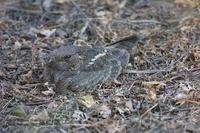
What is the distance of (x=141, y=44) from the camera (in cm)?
555


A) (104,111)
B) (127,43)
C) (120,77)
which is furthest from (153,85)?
(127,43)

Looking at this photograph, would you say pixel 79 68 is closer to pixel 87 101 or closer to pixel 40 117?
pixel 87 101

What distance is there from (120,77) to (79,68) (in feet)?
1.50

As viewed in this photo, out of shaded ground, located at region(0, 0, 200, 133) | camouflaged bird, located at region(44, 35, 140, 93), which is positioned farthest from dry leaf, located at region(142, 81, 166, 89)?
camouflaged bird, located at region(44, 35, 140, 93)

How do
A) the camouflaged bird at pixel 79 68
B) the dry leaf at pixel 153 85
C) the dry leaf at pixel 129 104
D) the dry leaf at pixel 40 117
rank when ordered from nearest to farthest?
the dry leaf at pixel 40 117
the dry leaf at pixel 129 104
the camouflaged bird at pixel 79 68
the dry leaf at pixel 153 85

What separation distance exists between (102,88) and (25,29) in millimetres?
1648

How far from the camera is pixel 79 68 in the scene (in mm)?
4676

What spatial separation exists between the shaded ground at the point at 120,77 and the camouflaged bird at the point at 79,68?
3.7 inches

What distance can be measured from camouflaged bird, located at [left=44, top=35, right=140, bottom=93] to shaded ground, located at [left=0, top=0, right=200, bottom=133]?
0.31 ft

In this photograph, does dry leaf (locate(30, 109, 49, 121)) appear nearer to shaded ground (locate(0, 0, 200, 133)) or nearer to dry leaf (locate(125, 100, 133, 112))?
shaded ground (locate(0, 0, 200, 133))

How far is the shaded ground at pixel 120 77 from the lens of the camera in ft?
13.9

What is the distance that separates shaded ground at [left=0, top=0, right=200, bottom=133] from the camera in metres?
4.22

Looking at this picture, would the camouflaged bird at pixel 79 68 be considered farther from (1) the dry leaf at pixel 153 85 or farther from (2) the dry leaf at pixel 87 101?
(1) the dry leaf at pixel 153 85

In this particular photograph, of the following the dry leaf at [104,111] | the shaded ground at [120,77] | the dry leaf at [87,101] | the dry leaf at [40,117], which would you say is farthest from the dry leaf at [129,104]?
the dry leaf at [40,117]
